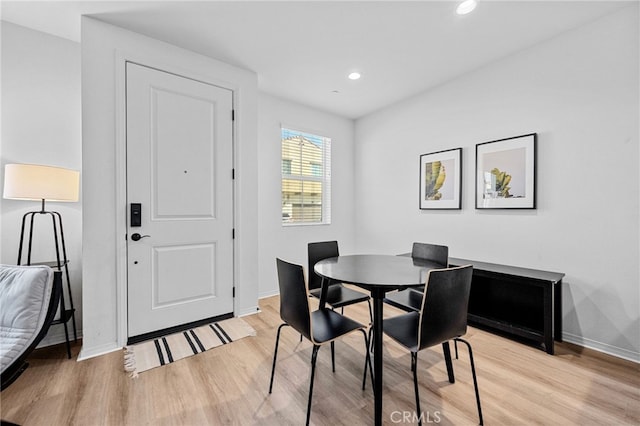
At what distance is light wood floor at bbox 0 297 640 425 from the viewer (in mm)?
1590

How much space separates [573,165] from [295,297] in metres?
2.62

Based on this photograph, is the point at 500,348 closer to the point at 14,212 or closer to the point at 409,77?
the point at 409,77

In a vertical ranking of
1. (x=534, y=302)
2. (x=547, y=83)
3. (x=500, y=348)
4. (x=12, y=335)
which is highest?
(x=547, y=83)

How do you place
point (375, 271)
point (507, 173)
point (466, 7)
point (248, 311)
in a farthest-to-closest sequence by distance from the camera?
point (248, 311) < point (507, 173) < point (466, 7) < point (375, 271)

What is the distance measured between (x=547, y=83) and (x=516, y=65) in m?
0.36

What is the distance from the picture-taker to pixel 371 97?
12.4 feet

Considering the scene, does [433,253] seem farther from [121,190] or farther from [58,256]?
[58,256]

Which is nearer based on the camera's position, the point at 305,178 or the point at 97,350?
the point at 97,350

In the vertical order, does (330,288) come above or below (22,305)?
below

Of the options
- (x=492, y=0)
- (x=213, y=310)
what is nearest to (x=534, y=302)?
(x=492, y=0)

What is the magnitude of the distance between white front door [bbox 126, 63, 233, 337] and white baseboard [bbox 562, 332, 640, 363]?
3191 millimetres

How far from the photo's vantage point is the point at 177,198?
266 centimetres

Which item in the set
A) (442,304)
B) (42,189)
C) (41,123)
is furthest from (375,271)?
(41,123)

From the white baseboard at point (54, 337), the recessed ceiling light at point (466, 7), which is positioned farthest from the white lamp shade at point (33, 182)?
the recessed ceiling light at point (466, 7)
